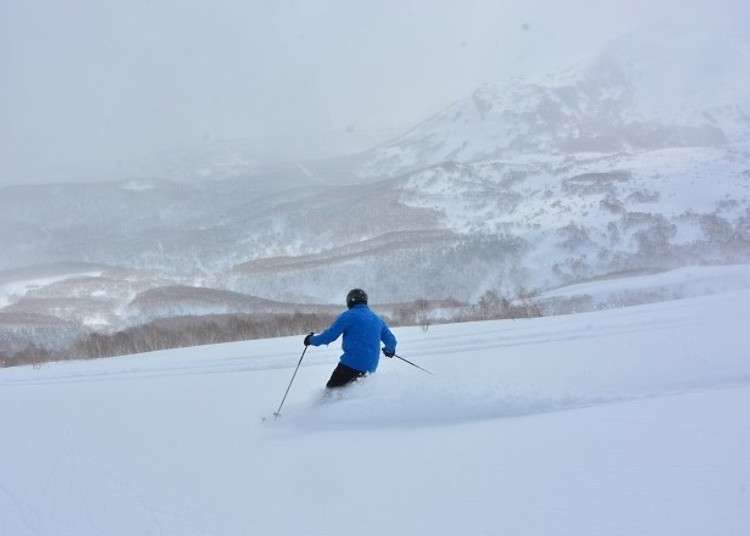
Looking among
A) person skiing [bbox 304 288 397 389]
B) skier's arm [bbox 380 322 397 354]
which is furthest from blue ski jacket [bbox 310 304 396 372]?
skier's arm [bbox 380 322 397 354]

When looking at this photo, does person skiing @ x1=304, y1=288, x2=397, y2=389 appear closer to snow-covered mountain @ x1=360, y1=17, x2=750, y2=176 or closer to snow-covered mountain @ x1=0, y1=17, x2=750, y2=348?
snow-covered mountain @ x1=0, y1=17, x2=750, y2=348

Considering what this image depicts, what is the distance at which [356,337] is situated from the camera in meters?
7.50

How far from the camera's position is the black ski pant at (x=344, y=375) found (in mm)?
7587

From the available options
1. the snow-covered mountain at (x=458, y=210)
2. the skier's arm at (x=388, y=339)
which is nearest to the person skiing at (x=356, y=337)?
the skier's arm at (x=388, y=339)

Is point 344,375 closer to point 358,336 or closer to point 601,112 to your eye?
point 358,336

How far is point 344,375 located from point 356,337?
1.86 ft

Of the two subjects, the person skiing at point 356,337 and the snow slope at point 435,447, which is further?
the person skiing at point 356,337

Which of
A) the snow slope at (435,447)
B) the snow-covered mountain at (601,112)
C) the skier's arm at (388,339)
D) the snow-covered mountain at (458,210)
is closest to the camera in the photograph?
the snow slope at (435,447)

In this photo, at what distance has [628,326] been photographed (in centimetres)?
1001

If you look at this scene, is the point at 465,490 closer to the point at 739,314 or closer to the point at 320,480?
the point at 320,480

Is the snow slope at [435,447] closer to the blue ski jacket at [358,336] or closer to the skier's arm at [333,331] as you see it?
the blue ski jacket at [358,336]

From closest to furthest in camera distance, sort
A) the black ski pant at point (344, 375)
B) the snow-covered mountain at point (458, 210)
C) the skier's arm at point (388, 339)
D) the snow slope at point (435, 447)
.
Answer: the snow slope at point (435, 447) < the black ski pant at point (344, 375) < the skier's arm at point (388, 339) < the snow-covered mountain at point (458, 210)

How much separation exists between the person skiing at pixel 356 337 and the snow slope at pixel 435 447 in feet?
0.85

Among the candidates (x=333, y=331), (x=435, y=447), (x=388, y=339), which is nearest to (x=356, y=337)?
(x=333, y=331)
